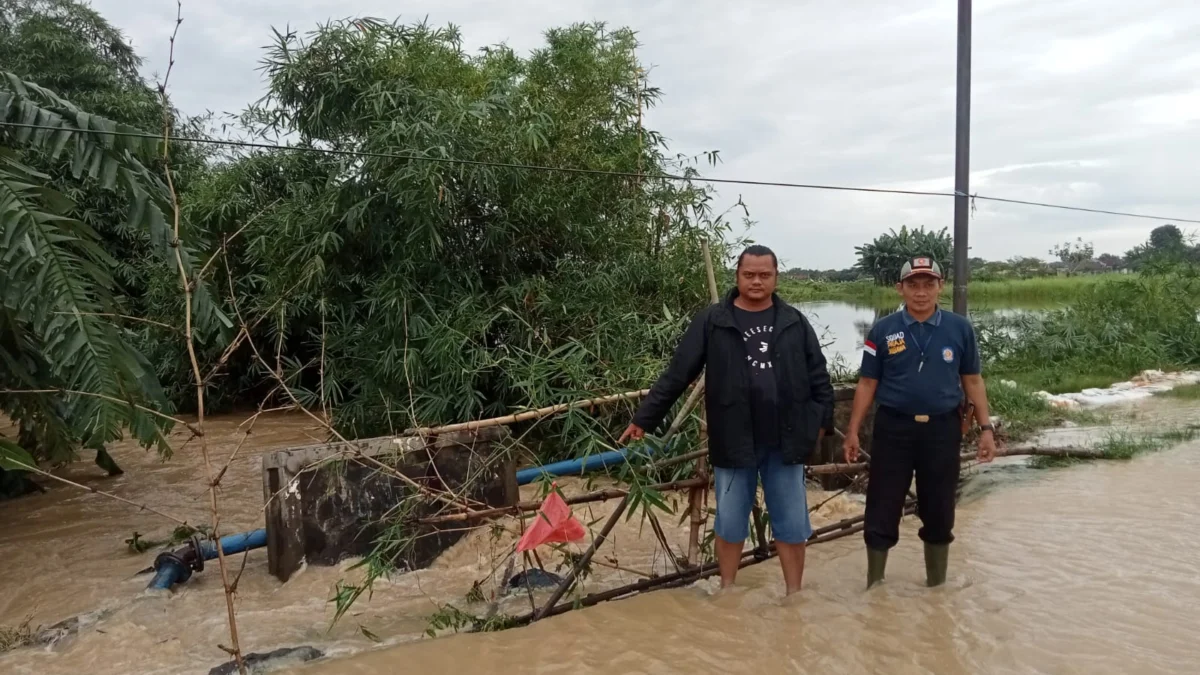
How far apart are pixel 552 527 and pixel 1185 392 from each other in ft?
31.7

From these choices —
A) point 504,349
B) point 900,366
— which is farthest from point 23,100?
point 900,366

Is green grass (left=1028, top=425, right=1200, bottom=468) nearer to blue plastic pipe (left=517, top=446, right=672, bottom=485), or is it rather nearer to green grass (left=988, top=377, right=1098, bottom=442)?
green grass (left=988, top=377, right=1098, bottom=442)

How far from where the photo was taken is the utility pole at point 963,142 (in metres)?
5.77

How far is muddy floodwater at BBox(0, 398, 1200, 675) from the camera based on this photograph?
307 centimetres

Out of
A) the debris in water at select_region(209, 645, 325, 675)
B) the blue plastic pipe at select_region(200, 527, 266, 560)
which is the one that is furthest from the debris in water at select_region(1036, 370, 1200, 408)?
the debris in water at select_region(209, 645, 325, 675)

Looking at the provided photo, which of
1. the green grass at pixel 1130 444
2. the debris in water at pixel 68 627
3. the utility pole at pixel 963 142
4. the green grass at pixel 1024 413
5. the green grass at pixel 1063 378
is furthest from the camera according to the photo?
the green grass at pixel 1063 378

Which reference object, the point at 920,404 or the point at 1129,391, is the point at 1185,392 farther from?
the point at 920,404

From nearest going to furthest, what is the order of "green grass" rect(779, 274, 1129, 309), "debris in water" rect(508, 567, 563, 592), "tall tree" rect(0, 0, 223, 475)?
"debris in water" rect(508, 567, 563, 592)
"tall tree" rect(0, 0, 223, 475)
"green grass" rect(779, 274, 1129, 309)

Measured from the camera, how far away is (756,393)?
3.24 m

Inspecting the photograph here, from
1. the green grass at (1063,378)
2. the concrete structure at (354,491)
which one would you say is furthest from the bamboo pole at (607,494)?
the green grass at (1063,378)

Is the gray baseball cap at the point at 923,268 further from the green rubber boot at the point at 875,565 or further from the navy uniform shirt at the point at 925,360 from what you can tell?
the green rubber boot at the point at 875,565

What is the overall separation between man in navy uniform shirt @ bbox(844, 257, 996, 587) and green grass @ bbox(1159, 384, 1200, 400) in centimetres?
A: 770

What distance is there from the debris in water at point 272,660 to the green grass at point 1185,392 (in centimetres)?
995

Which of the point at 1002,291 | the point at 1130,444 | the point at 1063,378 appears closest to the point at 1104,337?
the point at 1063,378
